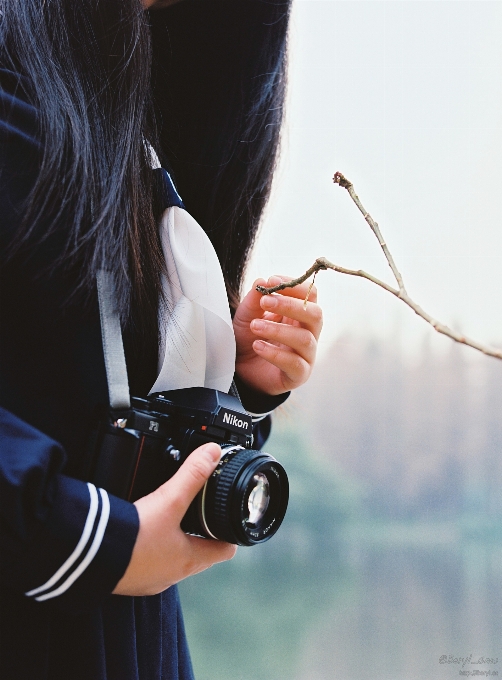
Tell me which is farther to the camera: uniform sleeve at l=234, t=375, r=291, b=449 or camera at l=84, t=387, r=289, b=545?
uniform sleeve at l=234, t=375, r=291, b=449

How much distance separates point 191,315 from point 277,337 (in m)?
0.10

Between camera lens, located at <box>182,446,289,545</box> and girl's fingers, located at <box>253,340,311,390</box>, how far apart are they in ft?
0.45

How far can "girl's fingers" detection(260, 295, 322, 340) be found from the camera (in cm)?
57

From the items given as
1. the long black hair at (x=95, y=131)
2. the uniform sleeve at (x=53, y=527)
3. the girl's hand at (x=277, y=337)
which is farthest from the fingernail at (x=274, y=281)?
the uniform sleeve at (x=53, y=527)

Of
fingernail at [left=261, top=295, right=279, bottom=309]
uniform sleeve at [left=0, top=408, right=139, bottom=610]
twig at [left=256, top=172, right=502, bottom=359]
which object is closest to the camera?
twig at [left=256, top=172, right=502, bottom=359]

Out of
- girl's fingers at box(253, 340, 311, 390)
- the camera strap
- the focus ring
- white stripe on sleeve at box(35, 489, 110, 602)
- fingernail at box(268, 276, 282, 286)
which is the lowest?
white stripe on sleeve at box(35, 489, 110, 602)

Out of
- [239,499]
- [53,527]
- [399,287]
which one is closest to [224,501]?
[239,499]

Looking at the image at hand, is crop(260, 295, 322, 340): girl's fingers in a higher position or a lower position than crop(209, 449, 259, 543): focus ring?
higher

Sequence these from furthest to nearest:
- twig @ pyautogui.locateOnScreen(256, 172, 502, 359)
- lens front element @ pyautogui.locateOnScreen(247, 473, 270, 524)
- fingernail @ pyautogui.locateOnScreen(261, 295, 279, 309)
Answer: fingernail @ pyautogui.locateOnScreen(261, 295, 279, 309), lens front element @ pyautogui.locateOnScreen(247, 473, 270, 524), twig @ pyautogui.locateOnScreen(256, 172, 502, 359)

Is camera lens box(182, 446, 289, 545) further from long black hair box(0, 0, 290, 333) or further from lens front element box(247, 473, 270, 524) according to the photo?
long black hair box(0, 0, 290, 333)

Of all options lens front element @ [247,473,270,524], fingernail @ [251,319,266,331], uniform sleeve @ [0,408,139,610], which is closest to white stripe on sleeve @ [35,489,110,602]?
uniform sleeve @ [0,408,139,610]

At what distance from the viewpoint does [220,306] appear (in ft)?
1.79

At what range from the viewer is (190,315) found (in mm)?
517

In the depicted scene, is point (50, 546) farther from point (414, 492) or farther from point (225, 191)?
point (414, 492)
